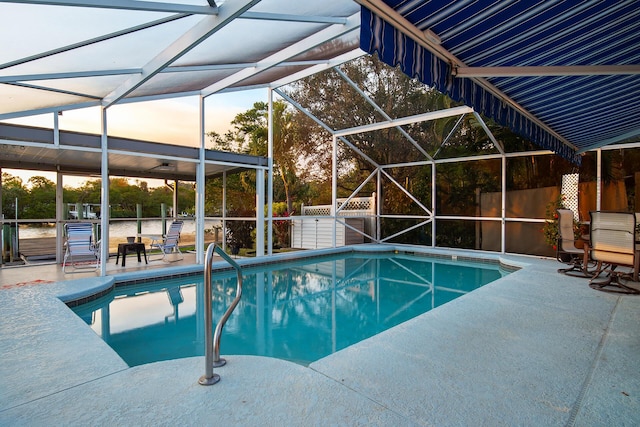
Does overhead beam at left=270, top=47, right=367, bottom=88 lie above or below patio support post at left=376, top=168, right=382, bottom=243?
above

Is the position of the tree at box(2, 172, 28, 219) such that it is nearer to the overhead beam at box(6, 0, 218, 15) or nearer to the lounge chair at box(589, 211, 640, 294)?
the overhead beam at box(6, 0, 218, 15)

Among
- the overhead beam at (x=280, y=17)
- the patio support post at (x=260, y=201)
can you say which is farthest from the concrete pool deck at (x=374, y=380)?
the patio support post at (x=260, y=201)

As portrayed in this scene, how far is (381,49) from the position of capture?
6.63 ft

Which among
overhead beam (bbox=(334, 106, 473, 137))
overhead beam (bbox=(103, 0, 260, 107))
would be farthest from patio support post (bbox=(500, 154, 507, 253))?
overhead beam (bbox=(103, 0, 260, 107))

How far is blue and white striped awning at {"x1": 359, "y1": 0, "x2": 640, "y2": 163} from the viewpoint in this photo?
2143 mm

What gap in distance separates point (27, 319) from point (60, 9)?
3196mm

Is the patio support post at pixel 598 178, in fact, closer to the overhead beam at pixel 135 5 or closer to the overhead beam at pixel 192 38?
the overhead beam at pixel 192 38

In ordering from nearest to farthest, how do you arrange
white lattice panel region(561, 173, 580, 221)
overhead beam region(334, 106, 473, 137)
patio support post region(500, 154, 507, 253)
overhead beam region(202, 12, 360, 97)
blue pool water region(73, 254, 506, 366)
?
blue pool water region(73, 254, 506, 366) < overhead beam region(202, 12, 360, 97) < overhead beam region(334, 106, 473, 137) < white lattice panel region(561, 173, 580, 221) < patio support post region(500, 154, 507, 253)

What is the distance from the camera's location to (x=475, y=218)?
10516 mm

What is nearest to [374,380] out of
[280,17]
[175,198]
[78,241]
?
[280,17]

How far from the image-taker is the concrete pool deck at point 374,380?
6.52 ft

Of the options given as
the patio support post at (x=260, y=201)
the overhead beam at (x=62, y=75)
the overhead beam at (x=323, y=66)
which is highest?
the overhead beam at (x=323, y=66)

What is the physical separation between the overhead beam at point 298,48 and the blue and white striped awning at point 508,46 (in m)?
2.38

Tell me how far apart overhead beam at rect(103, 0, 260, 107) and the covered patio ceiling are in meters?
0.02
